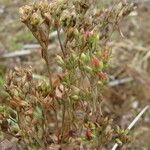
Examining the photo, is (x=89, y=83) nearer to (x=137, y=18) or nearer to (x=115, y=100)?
(x=115, y=100)

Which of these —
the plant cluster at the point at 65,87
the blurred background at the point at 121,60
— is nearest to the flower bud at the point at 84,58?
the plant cluster at the point at 65,87

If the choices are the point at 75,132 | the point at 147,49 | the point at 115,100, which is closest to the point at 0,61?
the point at 115,100

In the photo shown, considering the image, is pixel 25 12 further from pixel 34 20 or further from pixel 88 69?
pixel 88 69

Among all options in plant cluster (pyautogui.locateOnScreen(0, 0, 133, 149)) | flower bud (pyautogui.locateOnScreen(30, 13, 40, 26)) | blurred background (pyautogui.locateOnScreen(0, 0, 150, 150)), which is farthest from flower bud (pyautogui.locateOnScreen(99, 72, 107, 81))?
blurred background (pyautogui.locateOnScreen(0, 0, 150, 150))

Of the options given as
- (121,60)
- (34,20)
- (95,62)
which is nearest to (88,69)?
(95,62)

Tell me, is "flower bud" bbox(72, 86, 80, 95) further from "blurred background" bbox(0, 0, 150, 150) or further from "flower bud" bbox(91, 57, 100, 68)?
"blurred background" bbox(0, 0, 150, 150)
